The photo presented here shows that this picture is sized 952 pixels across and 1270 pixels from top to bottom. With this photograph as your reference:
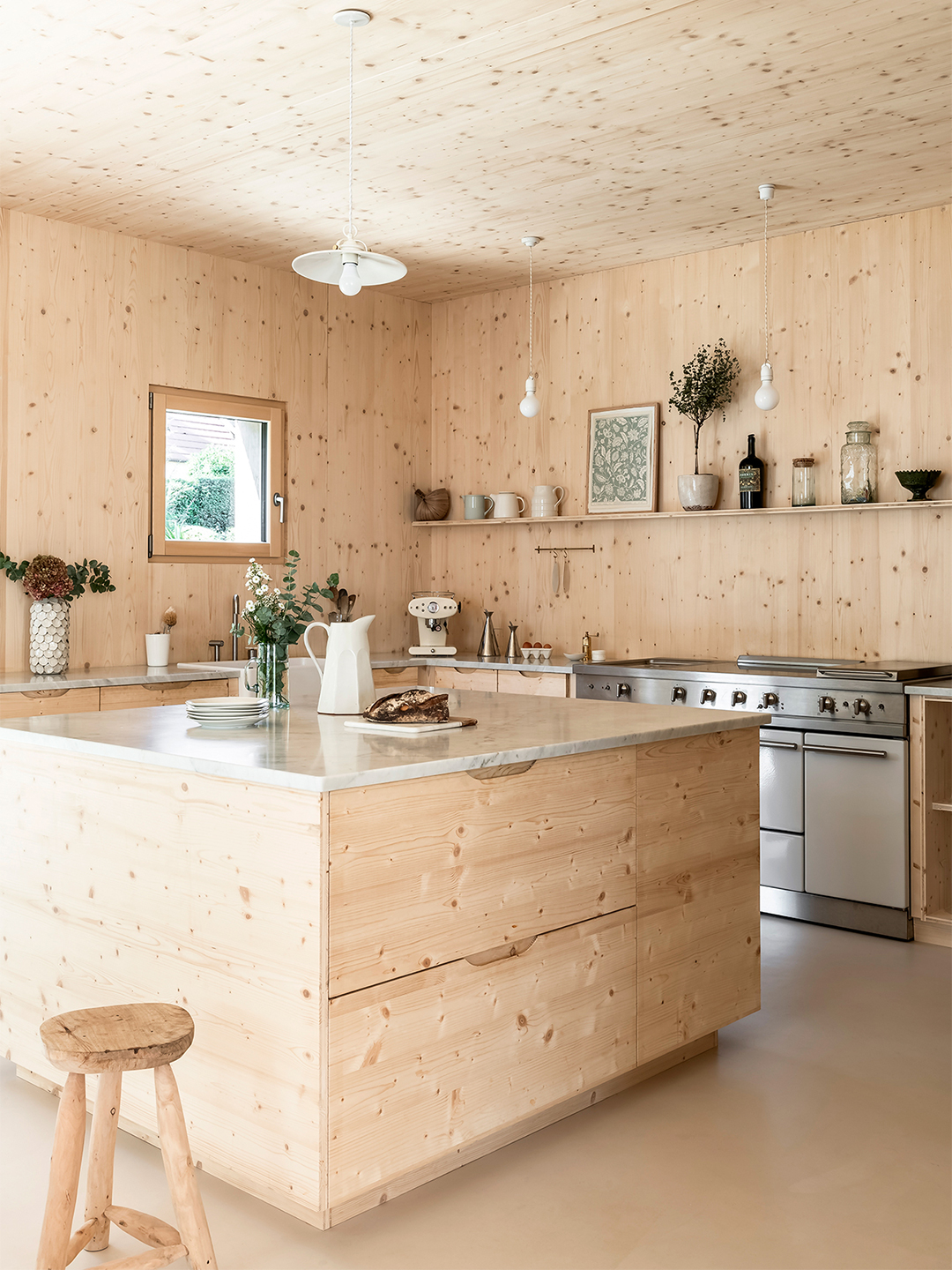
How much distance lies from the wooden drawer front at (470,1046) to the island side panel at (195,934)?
0.08 m

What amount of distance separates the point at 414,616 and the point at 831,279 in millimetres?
2797

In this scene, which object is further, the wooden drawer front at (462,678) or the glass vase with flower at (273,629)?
the wooden drawer front at (462,678)

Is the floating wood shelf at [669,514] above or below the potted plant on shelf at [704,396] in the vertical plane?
below

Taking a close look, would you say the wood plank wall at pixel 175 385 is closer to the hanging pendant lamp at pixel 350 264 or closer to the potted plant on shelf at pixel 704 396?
the potted plant on shelf at pixel 704 396

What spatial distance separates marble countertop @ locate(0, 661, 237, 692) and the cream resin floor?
65.6 inches

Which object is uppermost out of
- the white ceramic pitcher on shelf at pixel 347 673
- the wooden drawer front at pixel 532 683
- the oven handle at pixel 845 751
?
the white ceramic pitcher on shelf at pixel 347 673

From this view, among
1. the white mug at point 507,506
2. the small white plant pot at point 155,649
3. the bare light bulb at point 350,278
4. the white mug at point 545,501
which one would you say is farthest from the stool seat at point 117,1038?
the white mug at point 507,506

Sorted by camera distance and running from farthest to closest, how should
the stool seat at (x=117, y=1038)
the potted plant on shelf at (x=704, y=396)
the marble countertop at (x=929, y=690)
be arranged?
the potted plant on shelf at (x=704, y=396), the marble countertop at (x=929, y=690), the stool seat at (x=117, y=1038)

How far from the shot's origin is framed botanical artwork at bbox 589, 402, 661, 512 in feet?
18.1

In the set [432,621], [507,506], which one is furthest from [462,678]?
[507,506]

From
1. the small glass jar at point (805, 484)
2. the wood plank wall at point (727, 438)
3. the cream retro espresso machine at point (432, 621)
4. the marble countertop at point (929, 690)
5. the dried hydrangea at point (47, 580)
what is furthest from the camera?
the cream retro espresso machine at point (432, 621)

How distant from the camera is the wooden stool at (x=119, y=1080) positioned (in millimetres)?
1833

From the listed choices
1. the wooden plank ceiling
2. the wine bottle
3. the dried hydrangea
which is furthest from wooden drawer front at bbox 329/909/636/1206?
the dried hydrangea

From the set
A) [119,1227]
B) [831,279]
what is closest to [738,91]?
[831,279]
